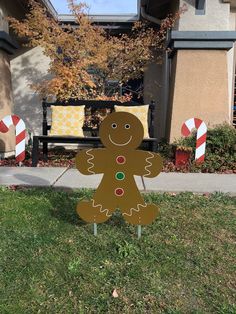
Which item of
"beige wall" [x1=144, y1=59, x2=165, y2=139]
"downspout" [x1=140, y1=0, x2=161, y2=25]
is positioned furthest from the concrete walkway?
"beige wall" [x1=144, y1=59, x2=165, y2=139]

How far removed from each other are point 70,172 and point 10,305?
407 cm

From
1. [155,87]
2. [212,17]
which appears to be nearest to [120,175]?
[212,17]

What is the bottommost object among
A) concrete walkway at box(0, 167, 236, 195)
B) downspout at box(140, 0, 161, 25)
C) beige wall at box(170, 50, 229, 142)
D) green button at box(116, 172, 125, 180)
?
concrete walkway at box(0, 167, 236, 195)

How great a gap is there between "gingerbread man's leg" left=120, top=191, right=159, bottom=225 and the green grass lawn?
0.20 meters

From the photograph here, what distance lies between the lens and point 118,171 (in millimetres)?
3893

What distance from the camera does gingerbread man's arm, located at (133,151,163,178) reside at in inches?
150

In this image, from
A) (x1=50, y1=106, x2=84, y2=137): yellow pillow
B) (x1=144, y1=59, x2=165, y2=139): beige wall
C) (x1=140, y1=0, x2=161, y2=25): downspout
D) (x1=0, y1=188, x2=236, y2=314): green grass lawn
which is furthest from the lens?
(x1=144, y1=59, x2=165, y2=139): beige wall

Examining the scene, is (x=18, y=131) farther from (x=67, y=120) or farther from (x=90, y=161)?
(x=90, y=161)

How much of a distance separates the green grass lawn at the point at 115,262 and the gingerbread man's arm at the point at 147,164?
0.65 metres

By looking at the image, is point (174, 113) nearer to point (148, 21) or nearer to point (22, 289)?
point (148, 21)

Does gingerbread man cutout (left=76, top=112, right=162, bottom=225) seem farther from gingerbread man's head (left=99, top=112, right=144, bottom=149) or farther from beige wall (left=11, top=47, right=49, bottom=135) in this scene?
beige wall (left=11, top=47, right=49, bottom=135)

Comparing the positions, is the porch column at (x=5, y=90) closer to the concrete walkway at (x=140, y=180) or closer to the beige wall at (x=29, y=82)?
the concrete walkway at (x=140, y=180)

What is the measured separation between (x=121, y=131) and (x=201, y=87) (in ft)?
17.2

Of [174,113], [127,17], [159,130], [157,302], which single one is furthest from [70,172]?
[127,17]
